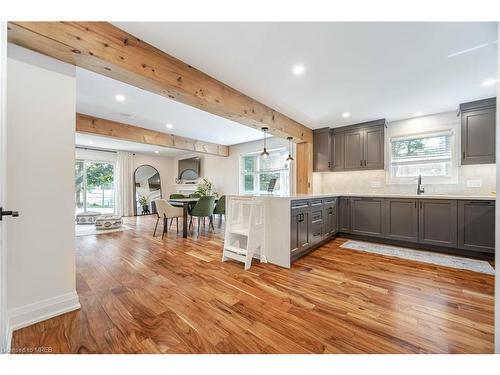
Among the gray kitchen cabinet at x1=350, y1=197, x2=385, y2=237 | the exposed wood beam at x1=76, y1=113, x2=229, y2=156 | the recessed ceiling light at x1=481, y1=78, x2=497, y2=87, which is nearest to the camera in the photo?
the recessed ceiling light at x1=481, y1=78, x2=497, y2=87

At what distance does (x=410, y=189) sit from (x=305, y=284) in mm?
3208

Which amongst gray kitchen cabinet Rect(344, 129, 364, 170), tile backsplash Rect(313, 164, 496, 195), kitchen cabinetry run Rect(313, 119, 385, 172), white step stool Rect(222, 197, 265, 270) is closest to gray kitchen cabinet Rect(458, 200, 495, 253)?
tile backsplash Rect(313, 164, 496, 195)

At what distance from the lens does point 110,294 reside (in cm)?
198

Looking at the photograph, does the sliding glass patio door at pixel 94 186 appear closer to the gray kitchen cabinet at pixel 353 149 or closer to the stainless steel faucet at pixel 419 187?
the gray kitchen cabinet at pixel 353 149

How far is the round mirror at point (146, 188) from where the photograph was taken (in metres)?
8.00

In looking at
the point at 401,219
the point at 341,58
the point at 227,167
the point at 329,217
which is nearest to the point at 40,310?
the point at 341,58

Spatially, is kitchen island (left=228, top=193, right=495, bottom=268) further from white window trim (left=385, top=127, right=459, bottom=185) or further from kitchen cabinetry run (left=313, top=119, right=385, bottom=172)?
kitchen cabinetry run (left=313, top=119, right=385, bottom=172)

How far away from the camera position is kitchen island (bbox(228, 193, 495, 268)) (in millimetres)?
2795

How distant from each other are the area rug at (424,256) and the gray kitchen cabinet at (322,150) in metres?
1.69

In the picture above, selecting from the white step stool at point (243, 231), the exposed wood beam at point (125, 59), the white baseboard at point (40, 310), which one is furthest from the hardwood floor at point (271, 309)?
the exposed wood beam at point (125, 59)

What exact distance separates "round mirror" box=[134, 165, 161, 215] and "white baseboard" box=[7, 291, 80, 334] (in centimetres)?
685

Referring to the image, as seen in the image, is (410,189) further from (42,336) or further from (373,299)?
(42,336)

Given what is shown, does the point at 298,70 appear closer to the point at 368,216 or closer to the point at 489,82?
the point at 489,82
